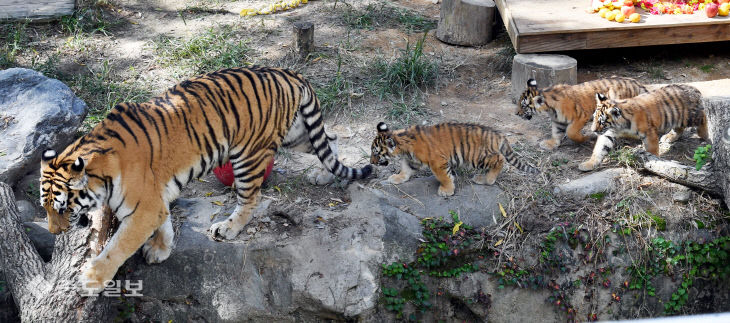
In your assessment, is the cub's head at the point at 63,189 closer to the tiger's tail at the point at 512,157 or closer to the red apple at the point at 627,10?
the tiger's tail at the point at 512,157

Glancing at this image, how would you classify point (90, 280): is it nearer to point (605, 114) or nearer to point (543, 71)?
point (605, 114)

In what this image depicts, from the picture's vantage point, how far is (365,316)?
4934 millimetres

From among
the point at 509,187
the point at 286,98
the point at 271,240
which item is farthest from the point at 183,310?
the point at 509,187

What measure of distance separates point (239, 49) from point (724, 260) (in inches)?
223

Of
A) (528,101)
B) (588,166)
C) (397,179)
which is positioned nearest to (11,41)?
(397,179)

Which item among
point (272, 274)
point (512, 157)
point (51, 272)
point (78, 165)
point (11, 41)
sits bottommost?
point (272, 274)

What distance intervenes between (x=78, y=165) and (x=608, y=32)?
5.82 m

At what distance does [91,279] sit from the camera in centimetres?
431

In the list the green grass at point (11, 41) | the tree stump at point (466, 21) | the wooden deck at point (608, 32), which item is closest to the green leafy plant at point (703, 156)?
the wooden deck at point (608, 32)

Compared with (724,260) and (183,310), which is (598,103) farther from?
(183,310)

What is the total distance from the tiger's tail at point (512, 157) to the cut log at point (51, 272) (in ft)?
10.6

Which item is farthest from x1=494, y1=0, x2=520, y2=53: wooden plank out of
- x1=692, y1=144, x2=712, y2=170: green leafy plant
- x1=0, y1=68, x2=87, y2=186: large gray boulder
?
x1=0, y1=68, x2=87, y2=186: large gray boulder

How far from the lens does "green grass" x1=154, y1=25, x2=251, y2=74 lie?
7730 millimetres

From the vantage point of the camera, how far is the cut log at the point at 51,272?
4391 millimetres
